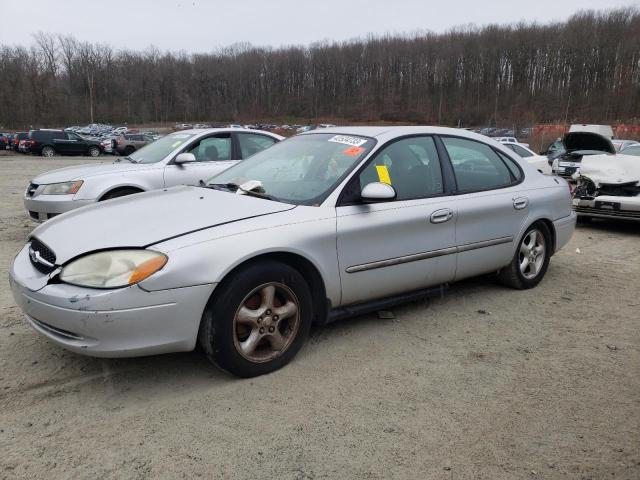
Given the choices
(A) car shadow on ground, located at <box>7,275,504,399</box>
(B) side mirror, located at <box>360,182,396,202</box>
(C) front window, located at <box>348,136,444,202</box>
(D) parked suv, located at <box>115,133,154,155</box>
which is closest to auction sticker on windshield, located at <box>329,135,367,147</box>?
(C) front window, located at <box>348,136,444,202</box>

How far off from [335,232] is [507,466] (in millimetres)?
1631

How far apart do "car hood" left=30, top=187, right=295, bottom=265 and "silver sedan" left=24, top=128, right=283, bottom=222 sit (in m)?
2.80

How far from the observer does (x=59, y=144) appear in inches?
1199

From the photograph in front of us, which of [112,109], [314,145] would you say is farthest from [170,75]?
[314,145]

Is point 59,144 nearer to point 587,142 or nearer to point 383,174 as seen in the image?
point 587,142

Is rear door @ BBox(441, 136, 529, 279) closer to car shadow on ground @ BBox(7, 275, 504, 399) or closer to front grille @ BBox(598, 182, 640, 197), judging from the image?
car shadow on ground @ BBox(7, 275, 504, 399)

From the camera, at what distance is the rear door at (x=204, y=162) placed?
21.7 ft

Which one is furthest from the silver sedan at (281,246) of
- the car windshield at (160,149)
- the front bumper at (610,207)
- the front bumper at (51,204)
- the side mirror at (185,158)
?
the front bumper at (610,207)

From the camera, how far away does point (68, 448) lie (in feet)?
7.73

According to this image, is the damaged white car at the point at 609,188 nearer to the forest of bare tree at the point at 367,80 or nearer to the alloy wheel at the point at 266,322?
the alloy wheel at the point at 266,322

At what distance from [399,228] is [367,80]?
113 meters

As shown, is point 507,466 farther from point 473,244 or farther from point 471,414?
point 473,244

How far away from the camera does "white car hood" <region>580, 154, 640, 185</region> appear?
25.7 ft

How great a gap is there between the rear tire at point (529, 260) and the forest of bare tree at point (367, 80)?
72443 mm
